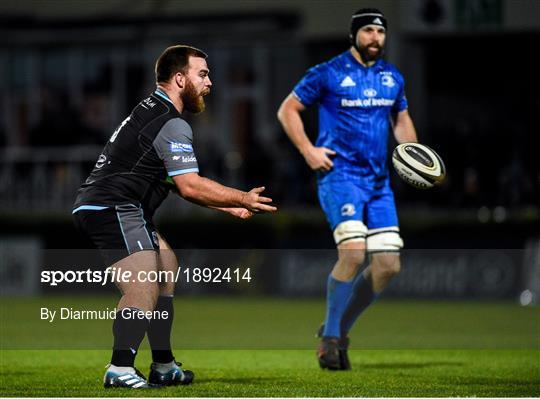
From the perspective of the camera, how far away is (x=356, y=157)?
401 inches

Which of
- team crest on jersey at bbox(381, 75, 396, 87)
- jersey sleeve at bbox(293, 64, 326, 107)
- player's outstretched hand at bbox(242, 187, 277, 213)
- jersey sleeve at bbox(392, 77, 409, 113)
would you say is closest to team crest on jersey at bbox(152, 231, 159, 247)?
player's outstretched hand at bbox(242, 187, 277, 213)

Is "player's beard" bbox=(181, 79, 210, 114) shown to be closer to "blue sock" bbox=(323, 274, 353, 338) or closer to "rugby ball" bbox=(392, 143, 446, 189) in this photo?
"rugby ball" bbox=(392, 143, 446, 189)

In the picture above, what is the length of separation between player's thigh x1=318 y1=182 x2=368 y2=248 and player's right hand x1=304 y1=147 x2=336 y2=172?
19 centimetres

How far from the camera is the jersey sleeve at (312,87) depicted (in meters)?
10.3

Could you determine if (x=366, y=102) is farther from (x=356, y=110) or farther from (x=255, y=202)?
(x=255, y=202)

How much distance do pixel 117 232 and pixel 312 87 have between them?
2.77 meters

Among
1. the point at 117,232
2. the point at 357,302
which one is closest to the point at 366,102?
the point at 357,302

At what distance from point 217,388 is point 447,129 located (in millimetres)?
12954

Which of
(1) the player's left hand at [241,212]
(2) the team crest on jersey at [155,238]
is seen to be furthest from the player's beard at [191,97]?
(2) the team crest on jersey at [155,238]

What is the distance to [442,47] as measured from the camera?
87.2ft

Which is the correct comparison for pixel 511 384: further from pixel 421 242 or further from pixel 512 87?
pixel 512 87

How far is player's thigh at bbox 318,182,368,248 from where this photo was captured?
1003 cm

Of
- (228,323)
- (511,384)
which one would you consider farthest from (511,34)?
(511,384)

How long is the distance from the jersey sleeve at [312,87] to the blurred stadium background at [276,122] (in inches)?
254
